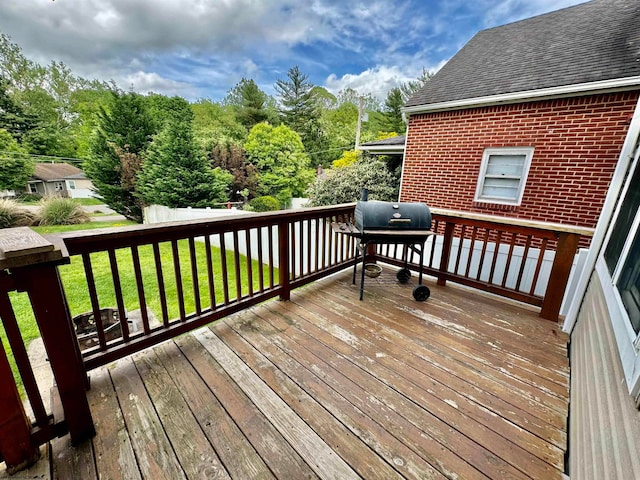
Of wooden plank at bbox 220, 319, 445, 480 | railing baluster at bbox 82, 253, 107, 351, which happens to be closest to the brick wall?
wooden plank at bbox 220, 319, 445, 480

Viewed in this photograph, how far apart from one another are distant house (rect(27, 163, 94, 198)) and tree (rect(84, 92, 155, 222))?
518 inches

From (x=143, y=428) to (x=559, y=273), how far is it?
3.31m

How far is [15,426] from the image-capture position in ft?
3.67

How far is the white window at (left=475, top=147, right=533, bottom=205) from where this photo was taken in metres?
4.91

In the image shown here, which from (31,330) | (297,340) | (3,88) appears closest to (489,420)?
(297,340)

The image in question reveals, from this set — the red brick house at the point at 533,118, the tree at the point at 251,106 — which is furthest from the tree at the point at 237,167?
the red brick house at the point at 533,118

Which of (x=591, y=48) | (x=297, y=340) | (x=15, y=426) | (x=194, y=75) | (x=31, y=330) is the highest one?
(x=194, y=75)

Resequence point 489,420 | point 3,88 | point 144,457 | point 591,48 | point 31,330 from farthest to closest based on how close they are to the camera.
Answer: point 3,88 < point 591,48 < point 31,330 < point 489,420 < point 144,457

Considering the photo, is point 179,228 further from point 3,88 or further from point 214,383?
point 3,88

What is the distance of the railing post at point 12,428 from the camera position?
1.06 m

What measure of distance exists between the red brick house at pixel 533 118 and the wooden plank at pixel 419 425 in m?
4.91

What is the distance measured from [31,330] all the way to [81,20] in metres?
11.5

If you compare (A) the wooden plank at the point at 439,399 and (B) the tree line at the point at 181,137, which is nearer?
(A) the wooden plank at the point at 439,399

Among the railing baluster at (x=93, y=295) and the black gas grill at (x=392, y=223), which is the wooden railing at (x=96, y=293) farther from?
the black gas grill at (x=392, y=223)
